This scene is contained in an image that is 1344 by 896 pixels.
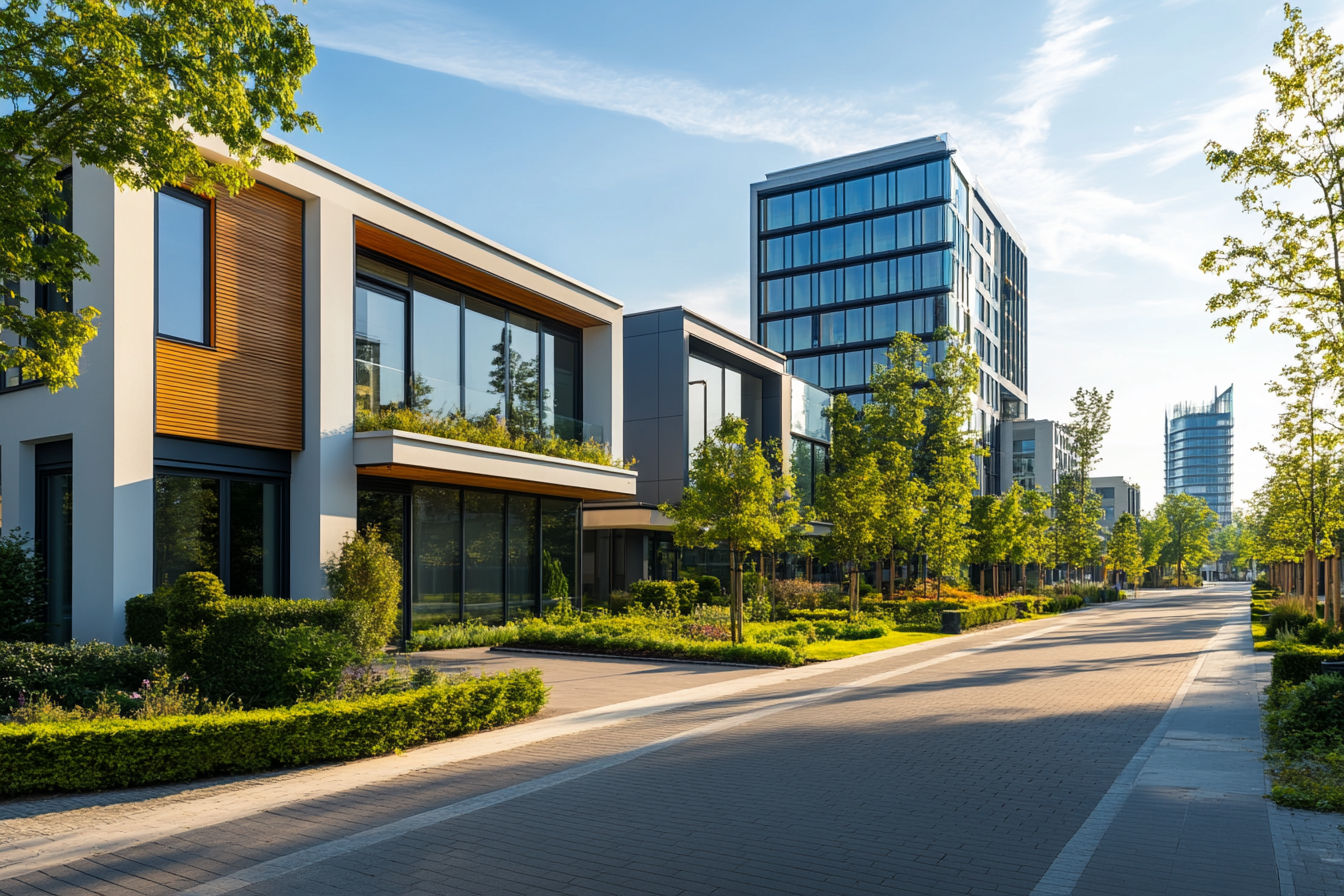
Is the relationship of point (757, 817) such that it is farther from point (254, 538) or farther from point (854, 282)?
point (854, 282)

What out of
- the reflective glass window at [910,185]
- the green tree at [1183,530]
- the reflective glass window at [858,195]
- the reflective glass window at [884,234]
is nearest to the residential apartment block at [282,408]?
the reflective glass window at [884,234]

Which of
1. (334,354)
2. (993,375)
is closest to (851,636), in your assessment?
(334,354)

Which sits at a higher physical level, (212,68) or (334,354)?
(212,68)

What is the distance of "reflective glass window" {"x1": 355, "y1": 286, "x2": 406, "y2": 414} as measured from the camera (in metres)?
19.5

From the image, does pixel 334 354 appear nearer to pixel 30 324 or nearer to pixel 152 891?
pixel 30 324

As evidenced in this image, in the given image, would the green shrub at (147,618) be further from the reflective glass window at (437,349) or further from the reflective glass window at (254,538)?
the reflective glass window at (437,349)

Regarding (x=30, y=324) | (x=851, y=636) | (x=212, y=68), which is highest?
(x=212, y=68)

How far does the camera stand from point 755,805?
25.4 ft

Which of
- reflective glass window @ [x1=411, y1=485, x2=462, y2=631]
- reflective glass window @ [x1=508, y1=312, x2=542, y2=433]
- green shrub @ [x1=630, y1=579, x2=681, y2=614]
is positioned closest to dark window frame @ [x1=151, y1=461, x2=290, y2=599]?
reflective glass window @ [x1=411, y1=485, x2=462, y2=631]

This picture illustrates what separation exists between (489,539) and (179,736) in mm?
14528

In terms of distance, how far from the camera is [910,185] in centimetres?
6500

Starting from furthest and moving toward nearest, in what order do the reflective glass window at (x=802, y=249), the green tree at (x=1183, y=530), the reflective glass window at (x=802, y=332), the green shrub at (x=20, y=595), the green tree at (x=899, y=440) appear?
the green tree at (x=1183, y=530) → the reflective glass window at (x=802, y=249) → the reflective glass window at (x=802, y=332) → the green tree at (x=899, y=440) → the green shrub at (x=20, y=595)

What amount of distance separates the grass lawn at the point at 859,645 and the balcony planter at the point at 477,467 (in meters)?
7.17

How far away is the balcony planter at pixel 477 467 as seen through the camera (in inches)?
731
